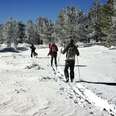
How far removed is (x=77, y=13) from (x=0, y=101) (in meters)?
77.2

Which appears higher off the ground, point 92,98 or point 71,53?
point 71,53

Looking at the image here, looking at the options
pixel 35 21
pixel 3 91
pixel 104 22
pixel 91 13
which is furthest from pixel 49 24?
pixel 3 91

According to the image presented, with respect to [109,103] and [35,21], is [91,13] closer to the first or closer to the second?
[35,21]

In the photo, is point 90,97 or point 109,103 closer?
point 109,103

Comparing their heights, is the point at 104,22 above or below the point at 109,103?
above

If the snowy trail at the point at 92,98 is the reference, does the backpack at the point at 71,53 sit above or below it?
above

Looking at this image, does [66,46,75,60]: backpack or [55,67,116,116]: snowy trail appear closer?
[55,67,116,116]: snowy trail

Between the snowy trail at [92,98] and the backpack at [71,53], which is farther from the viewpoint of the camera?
the backpack at [71,53]

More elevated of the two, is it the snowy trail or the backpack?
the backpack

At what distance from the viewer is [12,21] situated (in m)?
129

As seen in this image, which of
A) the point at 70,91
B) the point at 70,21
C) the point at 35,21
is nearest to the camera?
the point at 70,91

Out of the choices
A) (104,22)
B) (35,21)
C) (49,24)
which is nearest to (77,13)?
(104,22)

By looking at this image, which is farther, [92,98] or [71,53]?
[71,53]

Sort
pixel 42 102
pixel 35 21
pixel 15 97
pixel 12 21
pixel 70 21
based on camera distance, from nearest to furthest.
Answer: pixel 42 102 < pixel 15 97 < pixel 70 21 < pixel 12 21 < pixel 35 21
